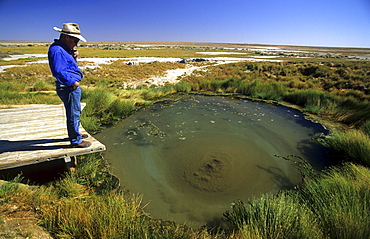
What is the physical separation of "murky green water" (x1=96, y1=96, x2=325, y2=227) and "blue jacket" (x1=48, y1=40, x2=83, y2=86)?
7.36 feet

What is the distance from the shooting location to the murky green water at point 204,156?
3338 mm

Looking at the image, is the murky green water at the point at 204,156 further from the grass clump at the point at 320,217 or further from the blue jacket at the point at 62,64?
the blue jacket at the point at 62,64

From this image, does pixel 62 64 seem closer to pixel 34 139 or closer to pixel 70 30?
pixel 70 30

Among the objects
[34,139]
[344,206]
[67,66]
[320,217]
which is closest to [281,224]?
[320,217]

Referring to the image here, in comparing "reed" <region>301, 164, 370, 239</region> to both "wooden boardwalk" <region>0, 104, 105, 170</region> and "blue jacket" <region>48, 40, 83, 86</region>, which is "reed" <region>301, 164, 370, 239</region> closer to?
"wooden boardwalk" <region>0, 104, 105, 170</region>

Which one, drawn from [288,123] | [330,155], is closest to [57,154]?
[330,155]

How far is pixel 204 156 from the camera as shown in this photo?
4.54 metres

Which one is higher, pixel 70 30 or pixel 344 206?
pixel 70 30

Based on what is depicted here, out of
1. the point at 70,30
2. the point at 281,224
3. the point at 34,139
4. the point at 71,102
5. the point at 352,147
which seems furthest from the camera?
the point at 352,147

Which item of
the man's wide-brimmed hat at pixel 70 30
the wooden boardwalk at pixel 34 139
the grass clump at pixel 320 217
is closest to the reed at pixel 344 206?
the grass clump at pixel 320 217

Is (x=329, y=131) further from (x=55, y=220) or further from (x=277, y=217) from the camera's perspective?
(x=55, y=220)

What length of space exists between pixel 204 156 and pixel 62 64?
3430 mm

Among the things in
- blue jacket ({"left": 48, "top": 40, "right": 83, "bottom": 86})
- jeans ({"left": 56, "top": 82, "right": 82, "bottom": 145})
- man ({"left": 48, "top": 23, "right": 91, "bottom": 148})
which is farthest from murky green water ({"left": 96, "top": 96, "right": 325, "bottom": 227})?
blue jacket ({"left": 48, "top": 40, "right": 83, "bottom": 86})

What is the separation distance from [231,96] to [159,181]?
25.7ft
